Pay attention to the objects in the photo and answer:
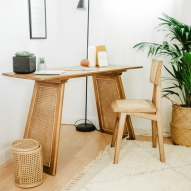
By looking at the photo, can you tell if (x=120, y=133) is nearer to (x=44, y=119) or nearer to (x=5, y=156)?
(x=44, y=119)

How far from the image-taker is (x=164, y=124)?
2.92 m

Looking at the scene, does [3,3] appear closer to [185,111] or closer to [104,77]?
[104,77]

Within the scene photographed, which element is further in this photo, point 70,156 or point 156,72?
point 70,156

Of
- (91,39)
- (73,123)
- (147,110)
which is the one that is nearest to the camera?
(147,110)

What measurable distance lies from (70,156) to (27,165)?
61 cm

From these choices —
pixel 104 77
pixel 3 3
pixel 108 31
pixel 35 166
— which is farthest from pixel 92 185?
pixel 108 31

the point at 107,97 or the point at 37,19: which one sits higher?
the point at 37,19

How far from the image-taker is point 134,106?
2.13m

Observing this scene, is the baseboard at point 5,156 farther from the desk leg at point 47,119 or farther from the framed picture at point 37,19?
the framed picture at point 37,19

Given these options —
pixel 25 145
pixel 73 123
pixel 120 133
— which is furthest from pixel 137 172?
pixel 73 123

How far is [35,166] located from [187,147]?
1541 millimetres

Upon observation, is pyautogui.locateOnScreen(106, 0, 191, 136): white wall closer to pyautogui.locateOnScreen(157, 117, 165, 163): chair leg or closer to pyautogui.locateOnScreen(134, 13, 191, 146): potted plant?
pyautogui.locateOnScreen(134, 13, 191, 146): potted plant

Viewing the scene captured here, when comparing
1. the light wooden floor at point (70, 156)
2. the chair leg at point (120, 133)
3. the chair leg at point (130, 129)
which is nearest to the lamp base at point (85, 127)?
the light wooden floor at point (70, 156)

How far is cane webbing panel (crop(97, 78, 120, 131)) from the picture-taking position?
2.79m
